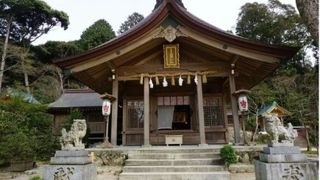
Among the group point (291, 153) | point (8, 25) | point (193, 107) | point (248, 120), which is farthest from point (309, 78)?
point (8, 25)

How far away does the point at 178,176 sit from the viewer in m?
7.18

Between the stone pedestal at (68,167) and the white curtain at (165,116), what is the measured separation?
6387 millimetres

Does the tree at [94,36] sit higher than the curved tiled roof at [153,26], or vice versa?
the tree at [94,36]

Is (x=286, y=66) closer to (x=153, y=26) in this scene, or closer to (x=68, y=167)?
(x=153, y=26)

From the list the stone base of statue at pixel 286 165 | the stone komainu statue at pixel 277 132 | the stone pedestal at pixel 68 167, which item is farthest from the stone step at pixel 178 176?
the stone komainu statue at pixel 277 132

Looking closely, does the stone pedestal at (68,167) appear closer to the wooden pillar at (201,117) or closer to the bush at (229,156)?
the bush at (229,156)

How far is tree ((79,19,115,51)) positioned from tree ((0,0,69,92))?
10.5 feet

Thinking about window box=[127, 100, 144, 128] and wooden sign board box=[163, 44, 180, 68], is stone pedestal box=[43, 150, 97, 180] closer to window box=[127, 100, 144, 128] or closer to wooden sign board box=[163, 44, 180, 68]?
wooden sign board box=[163, 44, 180, 68]

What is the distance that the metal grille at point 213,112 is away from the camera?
11641 mm

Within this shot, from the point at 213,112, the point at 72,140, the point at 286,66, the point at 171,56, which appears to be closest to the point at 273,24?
the point at 286,66

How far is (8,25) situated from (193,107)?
23.4 m

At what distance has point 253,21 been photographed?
36.2m

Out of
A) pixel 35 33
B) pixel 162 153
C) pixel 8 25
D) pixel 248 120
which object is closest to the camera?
pixel 162 153

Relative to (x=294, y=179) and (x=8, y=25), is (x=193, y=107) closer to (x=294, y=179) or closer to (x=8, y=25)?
(x=294, y=179)
